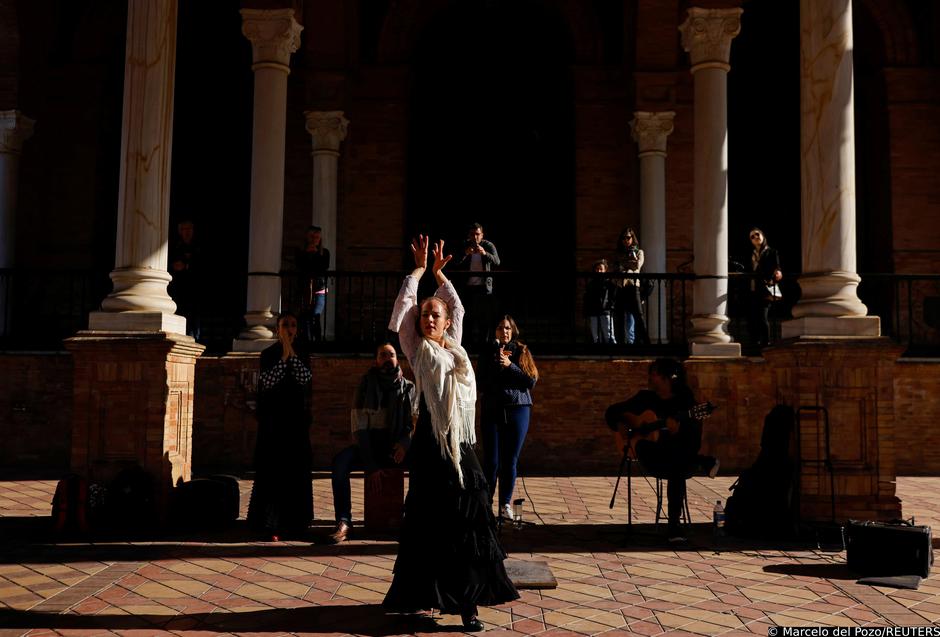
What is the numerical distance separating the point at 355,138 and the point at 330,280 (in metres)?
2.99

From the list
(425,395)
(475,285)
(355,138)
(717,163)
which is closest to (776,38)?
(717,163)

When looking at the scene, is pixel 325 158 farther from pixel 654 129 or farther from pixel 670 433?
pixel 670 433

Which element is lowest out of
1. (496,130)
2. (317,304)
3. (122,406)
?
(122,406)

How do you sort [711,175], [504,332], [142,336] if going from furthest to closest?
[711,175]
[142,336]
[504,332]

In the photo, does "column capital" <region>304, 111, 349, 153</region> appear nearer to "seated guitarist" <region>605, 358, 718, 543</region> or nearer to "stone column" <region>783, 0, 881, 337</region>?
"stone column" <region>783, 0, 881, 337</region>

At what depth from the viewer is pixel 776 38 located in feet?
58.2

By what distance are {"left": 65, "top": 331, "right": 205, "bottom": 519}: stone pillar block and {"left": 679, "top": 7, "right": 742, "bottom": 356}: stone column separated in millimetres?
6693

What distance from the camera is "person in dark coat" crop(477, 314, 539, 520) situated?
24.4 ft

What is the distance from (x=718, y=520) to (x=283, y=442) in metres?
3.39

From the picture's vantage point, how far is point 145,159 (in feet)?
27.2

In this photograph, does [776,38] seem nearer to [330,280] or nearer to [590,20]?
[590,20]

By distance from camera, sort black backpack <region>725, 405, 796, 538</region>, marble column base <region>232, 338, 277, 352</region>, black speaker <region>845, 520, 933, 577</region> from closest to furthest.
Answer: black speaker <region>845, 520, 933, 577</region>
black backpack <region>725, 405, 796, 538</region>
marble column base <region>232, 338, 277, 352</region>

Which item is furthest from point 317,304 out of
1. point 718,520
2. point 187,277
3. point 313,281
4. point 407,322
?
Answer: point 407,322

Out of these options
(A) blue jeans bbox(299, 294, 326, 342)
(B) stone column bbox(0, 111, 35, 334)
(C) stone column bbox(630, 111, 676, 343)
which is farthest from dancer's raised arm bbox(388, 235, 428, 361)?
(B) stone column bbox(0, 111, 35, 334)
